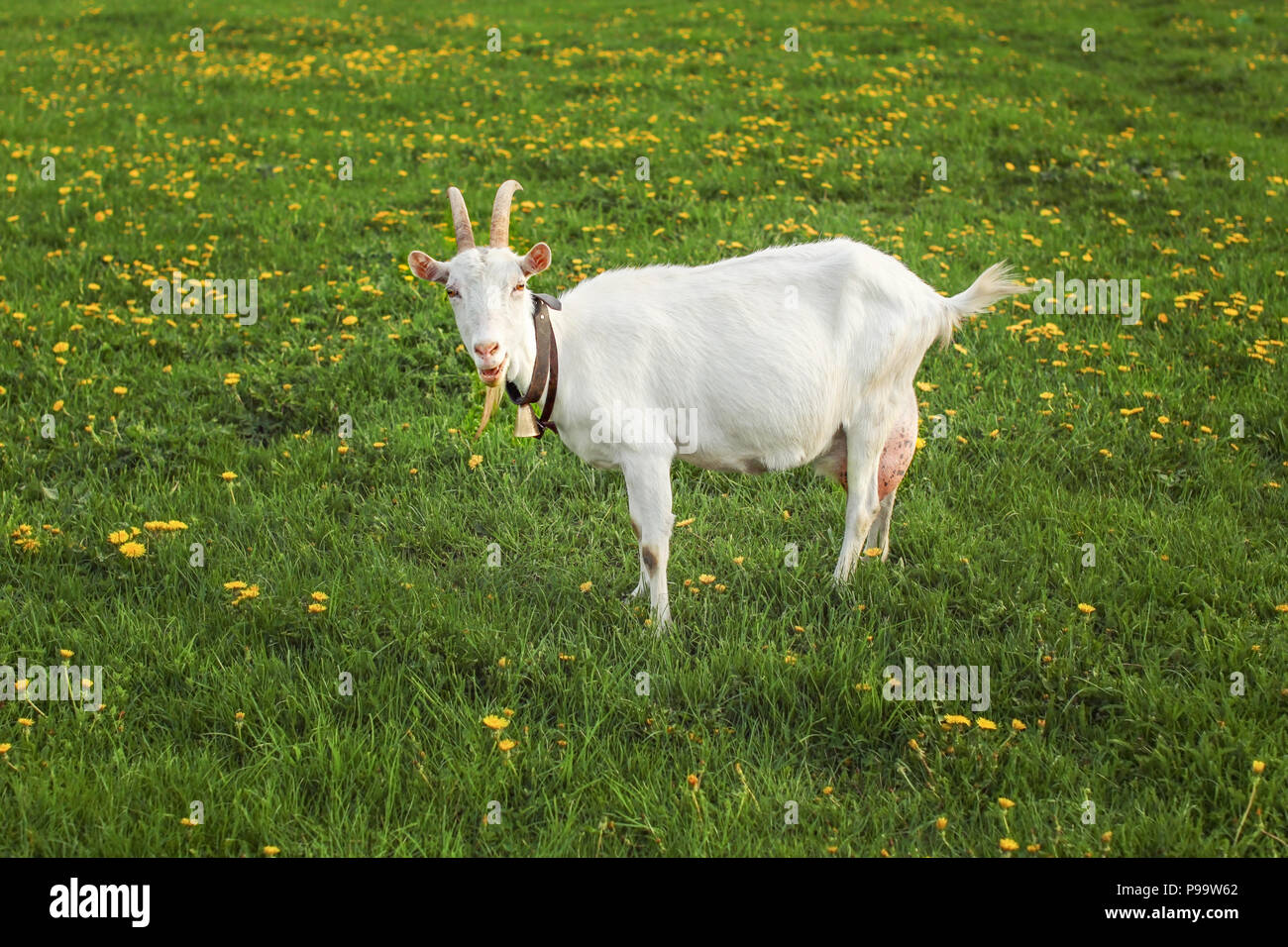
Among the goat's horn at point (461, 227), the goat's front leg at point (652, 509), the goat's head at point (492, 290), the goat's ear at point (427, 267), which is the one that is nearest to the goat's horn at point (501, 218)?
the goat's head at point (492, 290)

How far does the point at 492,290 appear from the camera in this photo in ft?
13.9

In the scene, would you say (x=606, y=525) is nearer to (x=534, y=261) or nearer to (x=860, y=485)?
(x=860, y=485)

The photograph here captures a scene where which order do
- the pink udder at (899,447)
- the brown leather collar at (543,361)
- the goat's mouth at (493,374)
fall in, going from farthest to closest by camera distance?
the pink udder at (899,447) < the brown leather collar at (543,361) < the goat's mouth at (493,374)

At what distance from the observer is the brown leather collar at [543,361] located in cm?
457

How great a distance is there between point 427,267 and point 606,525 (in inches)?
71.3

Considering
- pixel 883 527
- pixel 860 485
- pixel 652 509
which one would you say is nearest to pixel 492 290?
pixel 652 509

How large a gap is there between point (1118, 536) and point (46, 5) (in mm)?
20326

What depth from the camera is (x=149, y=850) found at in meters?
3.48

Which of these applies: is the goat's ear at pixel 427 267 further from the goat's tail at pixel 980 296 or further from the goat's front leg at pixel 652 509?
the goat's tail at pixel 980 296

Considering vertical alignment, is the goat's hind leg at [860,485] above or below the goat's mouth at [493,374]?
below

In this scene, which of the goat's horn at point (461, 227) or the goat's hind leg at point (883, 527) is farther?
the goat's hind leg at point (883, 527)

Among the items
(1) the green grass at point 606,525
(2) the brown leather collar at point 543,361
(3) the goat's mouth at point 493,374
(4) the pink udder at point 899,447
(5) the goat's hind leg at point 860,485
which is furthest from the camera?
(4) the pink udder at point 899,447

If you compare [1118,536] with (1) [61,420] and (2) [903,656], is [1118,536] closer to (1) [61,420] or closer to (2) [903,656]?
(2) [903,656]

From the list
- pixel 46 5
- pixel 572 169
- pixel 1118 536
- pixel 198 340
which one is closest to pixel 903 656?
pixel 1118 536
